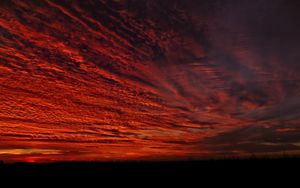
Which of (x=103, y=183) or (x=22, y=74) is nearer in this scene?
(x=103, y=183)

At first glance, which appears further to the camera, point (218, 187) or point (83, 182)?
point (83, 182)

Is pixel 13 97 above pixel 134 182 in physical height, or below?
above

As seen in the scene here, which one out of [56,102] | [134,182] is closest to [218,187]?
[134,182]

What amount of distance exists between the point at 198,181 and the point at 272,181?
3117mm

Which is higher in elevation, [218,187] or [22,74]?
[22,74]

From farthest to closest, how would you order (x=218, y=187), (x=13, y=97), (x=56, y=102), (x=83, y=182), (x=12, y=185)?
(x=56, y=102)
(x=13, y=97)
(x=83, y=182)
(x=12, y=185)
(x=218, y=187)

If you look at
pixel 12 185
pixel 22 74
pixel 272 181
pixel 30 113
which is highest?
pixel 22 74

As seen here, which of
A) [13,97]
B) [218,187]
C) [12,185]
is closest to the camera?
[218,187]

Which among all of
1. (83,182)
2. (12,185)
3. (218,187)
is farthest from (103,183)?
(218,187)

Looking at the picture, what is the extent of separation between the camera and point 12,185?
405 inches

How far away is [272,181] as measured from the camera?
952cm

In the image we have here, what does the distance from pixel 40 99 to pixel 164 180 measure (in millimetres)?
8720

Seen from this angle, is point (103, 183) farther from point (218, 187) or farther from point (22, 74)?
point (22, 74)

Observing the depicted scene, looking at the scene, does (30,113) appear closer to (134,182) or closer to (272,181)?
(134,182)
